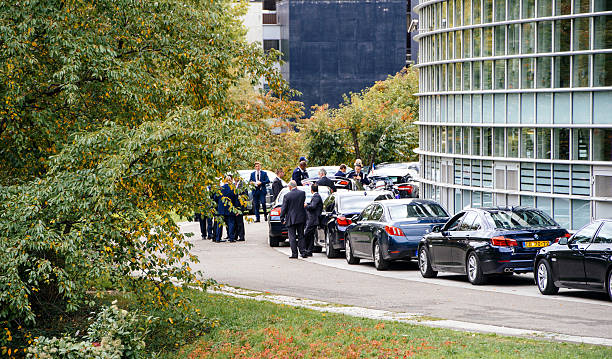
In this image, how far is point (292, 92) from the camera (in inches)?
669

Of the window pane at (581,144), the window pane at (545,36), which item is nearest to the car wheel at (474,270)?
the window pane at (581,144)

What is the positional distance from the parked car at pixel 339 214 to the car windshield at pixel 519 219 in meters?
6.39

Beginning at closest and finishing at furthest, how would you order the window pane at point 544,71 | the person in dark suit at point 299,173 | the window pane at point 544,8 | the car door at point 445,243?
1. the car door at point 445,243
2. the window pane at point 544,8
3. the window pane at point 544,71
4. the person in dark suit at point 299,173

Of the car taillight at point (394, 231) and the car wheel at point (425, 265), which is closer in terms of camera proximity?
the car wheel at point (425, 265)

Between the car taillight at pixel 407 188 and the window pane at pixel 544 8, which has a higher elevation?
the window pane at pixel 544 8

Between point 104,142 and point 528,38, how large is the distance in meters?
14.3

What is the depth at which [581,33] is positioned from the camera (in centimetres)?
2200

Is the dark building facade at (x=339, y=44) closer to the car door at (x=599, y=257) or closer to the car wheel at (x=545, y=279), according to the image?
the car wheel at (x=545, y=279)

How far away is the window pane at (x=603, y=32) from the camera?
21.5 m

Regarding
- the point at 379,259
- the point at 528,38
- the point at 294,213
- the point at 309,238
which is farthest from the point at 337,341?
the point at 528,38

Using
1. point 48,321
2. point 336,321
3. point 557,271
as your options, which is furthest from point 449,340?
point 48,321

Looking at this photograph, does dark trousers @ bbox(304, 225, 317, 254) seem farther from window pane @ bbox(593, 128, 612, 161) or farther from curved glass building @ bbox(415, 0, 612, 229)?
window pane @ bbox(593, 128, 612, 161)

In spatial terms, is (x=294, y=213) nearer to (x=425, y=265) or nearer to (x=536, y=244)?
(x=425, y=265)

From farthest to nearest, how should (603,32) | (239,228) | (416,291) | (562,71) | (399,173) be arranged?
(399,173) → (239,228) → (562,71) → (603,32) → (416,291)
